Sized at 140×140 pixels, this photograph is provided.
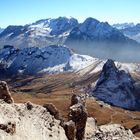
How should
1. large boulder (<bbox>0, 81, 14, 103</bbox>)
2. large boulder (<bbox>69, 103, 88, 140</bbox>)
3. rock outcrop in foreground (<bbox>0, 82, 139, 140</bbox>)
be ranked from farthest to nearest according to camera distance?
large boulder (<bbox>69, 103, 88, 140</bbox>)
large boulder (<bbox>0, 81, 14, 103</bbox>)
rock outcrop in foreground (<bbox>0, 82, 139, 140</bbox>)

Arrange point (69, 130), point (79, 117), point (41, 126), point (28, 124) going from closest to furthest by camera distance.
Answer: point (28, 124) < point (41, 126) < point (69, 130) < point (79, 117)

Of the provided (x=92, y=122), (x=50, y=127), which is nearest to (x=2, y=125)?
(x=50, y=127)

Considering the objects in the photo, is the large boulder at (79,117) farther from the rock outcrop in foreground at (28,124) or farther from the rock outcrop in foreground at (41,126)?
the rock outcrop in foreground at (28,124)

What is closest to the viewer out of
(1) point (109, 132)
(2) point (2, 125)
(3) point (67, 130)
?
(2) point (2, 125)

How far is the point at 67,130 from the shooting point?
186 ft

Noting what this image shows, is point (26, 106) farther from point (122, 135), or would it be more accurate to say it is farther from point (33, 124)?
point (122, 135)

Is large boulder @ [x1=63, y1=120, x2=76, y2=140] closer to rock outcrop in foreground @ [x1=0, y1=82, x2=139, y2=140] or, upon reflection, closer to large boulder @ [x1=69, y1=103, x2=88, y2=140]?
rock outcrop in foreground @ [x1=0, y1=82, x2=139, y2=140]

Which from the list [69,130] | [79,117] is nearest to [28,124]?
[69,130]

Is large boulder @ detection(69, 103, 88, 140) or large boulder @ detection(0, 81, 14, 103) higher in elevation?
large boulder @ detection(0, 81, 14, 103)

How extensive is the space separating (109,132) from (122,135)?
75.5 inches

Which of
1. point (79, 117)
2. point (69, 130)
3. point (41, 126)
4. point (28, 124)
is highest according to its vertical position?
point (28, 124)

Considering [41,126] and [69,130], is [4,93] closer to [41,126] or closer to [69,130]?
[41,126]

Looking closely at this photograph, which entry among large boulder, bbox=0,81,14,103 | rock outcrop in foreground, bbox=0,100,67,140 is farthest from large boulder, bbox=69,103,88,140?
large boulder, bbox=0,81,14,103

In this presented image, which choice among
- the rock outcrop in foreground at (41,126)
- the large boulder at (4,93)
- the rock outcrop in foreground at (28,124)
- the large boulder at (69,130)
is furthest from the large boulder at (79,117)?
the large boulder at (4,93)
